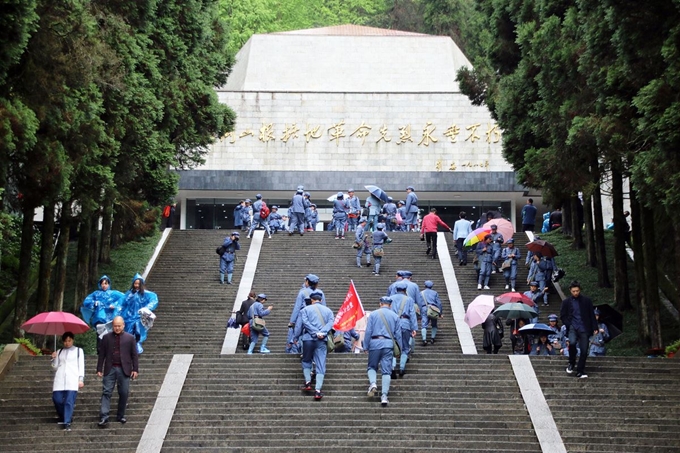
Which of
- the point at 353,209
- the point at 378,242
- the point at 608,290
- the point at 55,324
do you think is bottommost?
the point at 55,324

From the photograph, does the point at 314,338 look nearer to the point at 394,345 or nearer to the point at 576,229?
the point at 394,345

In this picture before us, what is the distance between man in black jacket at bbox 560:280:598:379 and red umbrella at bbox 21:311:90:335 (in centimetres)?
653

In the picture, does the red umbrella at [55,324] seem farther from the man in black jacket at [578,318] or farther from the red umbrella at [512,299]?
the red umbrella at [512,299]

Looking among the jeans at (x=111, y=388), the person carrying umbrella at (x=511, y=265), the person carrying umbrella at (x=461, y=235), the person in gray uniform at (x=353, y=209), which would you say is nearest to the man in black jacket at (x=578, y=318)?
the jeans at (x=111, y=388)

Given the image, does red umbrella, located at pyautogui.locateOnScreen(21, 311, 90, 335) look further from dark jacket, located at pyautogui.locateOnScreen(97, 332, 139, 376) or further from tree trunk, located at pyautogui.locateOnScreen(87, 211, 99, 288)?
tree trunk, located at pyautogui.locateOnScreen(87, 211, 99, 288)

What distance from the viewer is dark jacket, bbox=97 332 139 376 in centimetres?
1485

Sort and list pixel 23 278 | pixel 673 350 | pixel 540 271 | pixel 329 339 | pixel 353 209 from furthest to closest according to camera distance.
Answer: pixel 353 209
pixel 540 271
pixel 23 278
pixel 673 350
pixel 329 339

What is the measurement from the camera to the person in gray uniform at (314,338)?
624 inches

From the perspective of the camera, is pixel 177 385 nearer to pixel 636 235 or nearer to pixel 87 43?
pixel 87 43

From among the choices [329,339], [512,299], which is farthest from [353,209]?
[329,339]

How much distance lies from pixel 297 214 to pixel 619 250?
8.36 meters

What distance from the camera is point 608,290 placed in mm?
25297

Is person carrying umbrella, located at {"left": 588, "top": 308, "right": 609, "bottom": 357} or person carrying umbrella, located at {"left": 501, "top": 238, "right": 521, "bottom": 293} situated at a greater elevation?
person carrying umbrella, located at {"left": 501, "top": 238, "right": 521, "bottom": 293}

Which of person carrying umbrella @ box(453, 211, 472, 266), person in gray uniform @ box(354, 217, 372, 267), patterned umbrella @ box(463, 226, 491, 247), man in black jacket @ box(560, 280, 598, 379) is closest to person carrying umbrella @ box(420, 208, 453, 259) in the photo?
person carrying umbrella @ box(453, 211, 472, 266)
